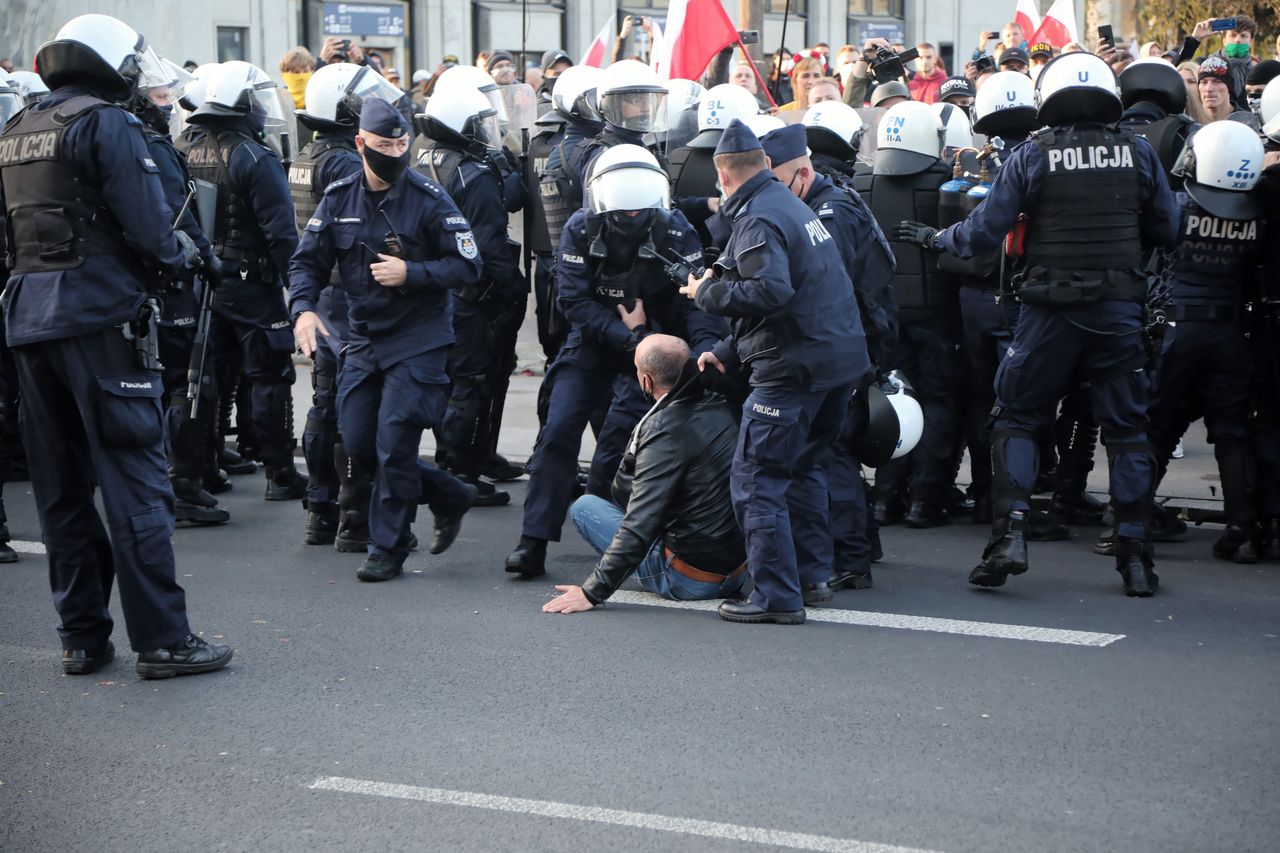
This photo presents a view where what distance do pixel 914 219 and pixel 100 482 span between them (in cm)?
422

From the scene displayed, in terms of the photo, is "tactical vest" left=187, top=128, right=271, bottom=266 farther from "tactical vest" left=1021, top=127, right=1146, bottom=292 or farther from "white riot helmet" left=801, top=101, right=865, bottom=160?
"tactical vest" left=1021, top=127, right=1146, bottom=292

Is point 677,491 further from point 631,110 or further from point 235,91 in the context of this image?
point 235,91

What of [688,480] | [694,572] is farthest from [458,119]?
[694,572]

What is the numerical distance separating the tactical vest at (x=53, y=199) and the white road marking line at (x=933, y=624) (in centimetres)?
250

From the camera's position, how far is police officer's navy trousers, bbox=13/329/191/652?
561cm

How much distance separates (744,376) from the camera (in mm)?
7008

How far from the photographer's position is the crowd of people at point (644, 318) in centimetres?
572

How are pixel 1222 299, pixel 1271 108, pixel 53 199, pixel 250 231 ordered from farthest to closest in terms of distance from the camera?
pixel 250 231 < pixel 1271 108 < pixel 1222 299 < pixel 53 199

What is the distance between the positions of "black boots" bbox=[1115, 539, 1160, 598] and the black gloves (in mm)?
1455

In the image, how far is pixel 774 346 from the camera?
21.2ft

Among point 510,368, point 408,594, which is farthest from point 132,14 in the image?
point 408,594

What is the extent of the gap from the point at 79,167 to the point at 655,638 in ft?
8.40

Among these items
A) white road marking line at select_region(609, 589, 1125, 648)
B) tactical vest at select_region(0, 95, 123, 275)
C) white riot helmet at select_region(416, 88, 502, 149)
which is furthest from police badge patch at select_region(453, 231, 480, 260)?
tactical vest at select_region(0, 95, 123, 275)

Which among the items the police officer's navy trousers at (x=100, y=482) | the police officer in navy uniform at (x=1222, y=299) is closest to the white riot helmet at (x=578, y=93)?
the police officer in navy uniform at (x=1222, y=299)
